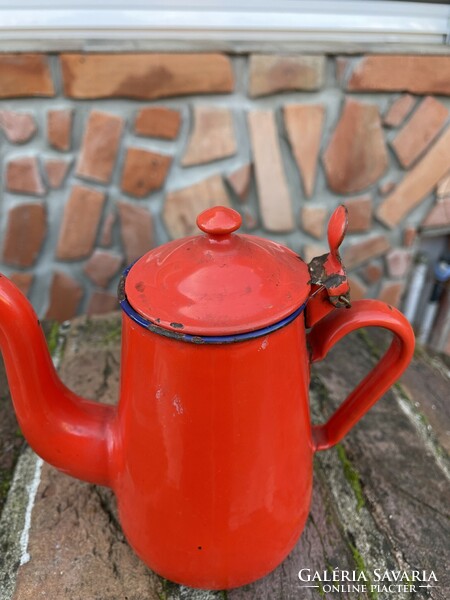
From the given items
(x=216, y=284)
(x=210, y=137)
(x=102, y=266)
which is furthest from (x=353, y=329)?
(x=102, y=266)

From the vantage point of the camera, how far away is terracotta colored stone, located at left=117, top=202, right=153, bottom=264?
0.99m

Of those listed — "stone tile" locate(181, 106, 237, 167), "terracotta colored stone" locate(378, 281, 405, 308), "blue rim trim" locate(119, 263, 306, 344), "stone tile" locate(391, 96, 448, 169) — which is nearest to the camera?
"blue rim trim" locate(119, 263, 306, 344)

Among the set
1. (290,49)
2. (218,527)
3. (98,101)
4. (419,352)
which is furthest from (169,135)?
(218,527)

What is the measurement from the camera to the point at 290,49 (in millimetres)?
900

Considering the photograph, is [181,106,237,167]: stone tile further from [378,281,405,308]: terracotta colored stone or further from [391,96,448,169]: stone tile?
[378,281,405,308]: terracotta colored stone

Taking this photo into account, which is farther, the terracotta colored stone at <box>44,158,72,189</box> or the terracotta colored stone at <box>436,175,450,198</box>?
the terracotta colored stone at <box>436,175,450,198</box>

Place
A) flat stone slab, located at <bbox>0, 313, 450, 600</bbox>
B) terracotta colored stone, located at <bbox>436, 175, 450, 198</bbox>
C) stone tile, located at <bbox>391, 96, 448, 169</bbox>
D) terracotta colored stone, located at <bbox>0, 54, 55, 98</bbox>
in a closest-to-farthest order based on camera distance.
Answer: flat stone slab, located at <bbox>0, 313, 450, 600</bbox>
terracotta colored stone, located at <bbox>0, 54, 55, 98</bbox>
stone tile, located at <bbox>391, 96, 448, 169</bbox>
terracotta colored stone, located at <bbox>436, 175, 450, 198</bbox>

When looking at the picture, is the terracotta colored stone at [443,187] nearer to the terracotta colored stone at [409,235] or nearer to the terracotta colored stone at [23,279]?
the terracotta colored stone at [409,235]

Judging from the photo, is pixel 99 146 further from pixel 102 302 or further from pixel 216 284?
pixel 216 284

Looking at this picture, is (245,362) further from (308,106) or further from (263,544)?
(308,106)

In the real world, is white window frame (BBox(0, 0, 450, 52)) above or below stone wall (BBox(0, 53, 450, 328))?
above

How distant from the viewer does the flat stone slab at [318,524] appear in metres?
0.52

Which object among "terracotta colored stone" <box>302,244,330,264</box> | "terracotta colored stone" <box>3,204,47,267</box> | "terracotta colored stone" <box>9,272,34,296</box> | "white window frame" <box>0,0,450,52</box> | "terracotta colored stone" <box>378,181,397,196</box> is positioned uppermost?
"white window frame" <box>0,0,450,52</box>

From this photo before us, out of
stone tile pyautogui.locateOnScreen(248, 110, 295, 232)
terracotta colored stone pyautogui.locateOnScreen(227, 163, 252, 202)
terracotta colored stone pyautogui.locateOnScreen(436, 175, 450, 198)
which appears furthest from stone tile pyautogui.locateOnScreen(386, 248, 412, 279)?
terracotta colored stone pyautogui.locateOnScreen(227, 163, 252, 202)
